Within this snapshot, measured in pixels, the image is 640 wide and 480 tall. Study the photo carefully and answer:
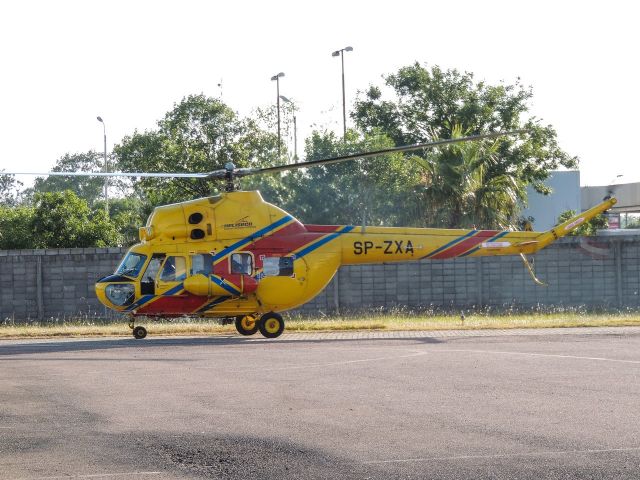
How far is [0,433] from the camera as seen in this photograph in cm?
959

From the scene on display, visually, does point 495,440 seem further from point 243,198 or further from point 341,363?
point 243,198

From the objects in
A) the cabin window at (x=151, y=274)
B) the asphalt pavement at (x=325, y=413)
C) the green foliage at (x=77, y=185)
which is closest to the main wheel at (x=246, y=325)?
the cabin window at (x=151, y=274)

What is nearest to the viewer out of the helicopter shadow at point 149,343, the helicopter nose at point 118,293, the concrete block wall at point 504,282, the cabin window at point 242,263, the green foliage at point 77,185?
the helicopter shadow at point 149,343

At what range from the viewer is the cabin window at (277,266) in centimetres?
2158

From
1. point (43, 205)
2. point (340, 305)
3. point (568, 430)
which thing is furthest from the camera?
point (43, 205)

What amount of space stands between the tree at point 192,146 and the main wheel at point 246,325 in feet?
56.9

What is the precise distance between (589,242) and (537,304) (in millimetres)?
2365

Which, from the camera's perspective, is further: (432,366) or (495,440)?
(432,366)

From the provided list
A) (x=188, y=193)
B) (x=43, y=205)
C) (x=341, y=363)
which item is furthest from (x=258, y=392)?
(x=188, y=193)

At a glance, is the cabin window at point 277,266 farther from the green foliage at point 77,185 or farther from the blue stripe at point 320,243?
the green foliage at point 77,185

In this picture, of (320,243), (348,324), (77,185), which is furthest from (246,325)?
(77,185)

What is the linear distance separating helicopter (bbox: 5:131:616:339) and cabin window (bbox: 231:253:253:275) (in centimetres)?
2

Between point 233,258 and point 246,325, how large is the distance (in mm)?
1811

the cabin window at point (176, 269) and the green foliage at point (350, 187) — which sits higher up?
the green foliage at point (350, 187)
